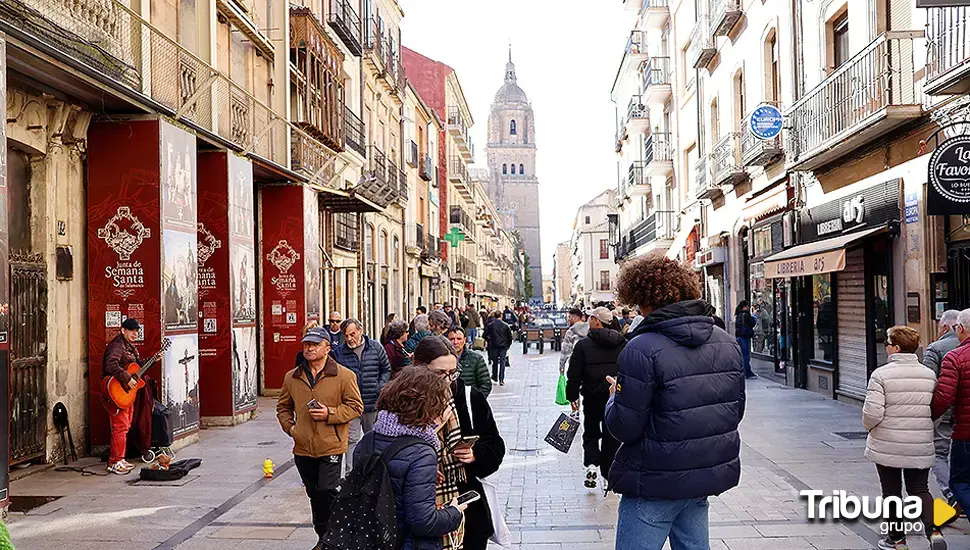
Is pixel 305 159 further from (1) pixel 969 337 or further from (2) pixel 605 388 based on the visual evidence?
(1) pixel 969 337

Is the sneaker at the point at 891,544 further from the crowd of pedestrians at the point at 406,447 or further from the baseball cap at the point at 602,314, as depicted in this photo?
the baseball cap at the point at 602,314

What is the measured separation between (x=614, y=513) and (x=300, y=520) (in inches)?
105

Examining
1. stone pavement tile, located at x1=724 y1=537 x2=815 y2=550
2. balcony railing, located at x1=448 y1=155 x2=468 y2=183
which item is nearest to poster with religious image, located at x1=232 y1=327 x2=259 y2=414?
stone pavement tile, located at x1=724 y1=537 x2=815 y2=550

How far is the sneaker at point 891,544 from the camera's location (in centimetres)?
651

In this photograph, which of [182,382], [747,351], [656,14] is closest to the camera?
[182,382]

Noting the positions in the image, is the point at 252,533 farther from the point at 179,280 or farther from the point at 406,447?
the point at 179,280

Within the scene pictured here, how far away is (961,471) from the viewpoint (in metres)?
6.22

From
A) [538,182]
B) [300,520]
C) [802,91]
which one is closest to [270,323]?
[300,520]

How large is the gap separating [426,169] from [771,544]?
3551cm

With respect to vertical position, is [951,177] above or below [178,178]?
below

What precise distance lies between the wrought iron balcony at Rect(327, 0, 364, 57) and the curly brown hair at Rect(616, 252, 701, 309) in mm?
19222

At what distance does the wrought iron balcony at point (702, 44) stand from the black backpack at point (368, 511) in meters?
22.3

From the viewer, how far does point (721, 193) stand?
977 inches

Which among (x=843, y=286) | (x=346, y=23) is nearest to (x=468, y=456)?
(x=843, y=286)
